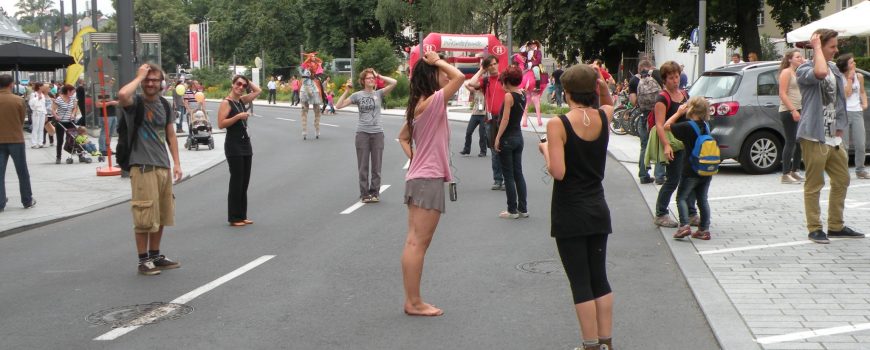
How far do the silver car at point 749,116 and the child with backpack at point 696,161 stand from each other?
5.36 m

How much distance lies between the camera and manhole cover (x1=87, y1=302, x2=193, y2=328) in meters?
6.94

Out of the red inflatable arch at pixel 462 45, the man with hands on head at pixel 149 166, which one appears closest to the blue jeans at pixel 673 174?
the man with hands on head at pixel 149 166

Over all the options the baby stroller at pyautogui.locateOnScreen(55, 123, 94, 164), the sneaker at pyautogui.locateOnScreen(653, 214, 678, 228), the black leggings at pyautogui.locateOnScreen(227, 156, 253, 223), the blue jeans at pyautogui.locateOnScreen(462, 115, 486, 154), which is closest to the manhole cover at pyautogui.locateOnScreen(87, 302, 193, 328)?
the black leggings at pyautogui.locateOnScreen(227, 156, 253, 223)

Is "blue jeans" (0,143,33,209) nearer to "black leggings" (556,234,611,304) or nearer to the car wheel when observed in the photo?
"black leggings" (556,234,611,304)

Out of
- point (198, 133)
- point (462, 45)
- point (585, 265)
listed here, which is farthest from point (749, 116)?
point (462, 45)

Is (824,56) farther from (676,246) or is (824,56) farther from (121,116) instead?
(121,116)

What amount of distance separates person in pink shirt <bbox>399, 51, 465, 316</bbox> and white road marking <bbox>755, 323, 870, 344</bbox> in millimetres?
2158

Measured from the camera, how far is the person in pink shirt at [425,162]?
6836 millimetres

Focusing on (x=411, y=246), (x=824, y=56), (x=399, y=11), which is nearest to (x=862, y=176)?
(x=824, y=56)

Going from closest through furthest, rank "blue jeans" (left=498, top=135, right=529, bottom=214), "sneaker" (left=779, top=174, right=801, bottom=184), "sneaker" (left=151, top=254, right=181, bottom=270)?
1. "sneaker" (left=151, top=254, right=181, bottom=270)
2. "blue jeans" (left=498, top=135, right=529, bottom=214)
3. "sneaker" (left=779, top=174, right=801, bottom=184)

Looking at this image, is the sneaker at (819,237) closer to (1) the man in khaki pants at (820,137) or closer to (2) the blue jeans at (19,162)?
(1) the man in khaki pants at (820,137)

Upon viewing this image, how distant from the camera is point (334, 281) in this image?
8.21 metres

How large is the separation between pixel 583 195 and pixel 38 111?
2255 cm

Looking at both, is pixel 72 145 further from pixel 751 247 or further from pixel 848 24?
pixel 848 24
